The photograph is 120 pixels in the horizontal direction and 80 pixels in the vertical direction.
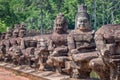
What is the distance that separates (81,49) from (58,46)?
219cm

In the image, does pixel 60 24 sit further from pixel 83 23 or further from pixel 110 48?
pixel 110 48

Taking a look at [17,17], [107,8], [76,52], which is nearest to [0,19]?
[17,17]

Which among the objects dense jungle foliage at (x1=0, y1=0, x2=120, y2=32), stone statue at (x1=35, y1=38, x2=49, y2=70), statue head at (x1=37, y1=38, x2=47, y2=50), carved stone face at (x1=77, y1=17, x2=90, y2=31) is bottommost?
stone statue at (x1=35, y1=38, x2=49, y2=70)

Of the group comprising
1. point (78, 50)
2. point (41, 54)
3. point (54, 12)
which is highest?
point (54, 12)

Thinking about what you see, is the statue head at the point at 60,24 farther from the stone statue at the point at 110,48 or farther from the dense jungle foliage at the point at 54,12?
the dense jungle foliage at the point at 54,12

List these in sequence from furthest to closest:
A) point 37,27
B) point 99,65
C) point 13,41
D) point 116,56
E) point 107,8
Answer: point 37,27 → point 107,8 → point 13,41 → point 99,65 → point 116,56

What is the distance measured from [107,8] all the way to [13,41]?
3220 cm

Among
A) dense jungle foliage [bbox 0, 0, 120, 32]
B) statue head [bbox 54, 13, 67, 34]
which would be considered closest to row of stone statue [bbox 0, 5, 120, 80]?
statue head [bbox 54, 13, 67, 34]

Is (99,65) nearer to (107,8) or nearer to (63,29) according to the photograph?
(63,29)

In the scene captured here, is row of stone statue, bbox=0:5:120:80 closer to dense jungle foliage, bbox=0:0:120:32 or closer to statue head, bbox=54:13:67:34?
statue head, bbox=54:13:67:34

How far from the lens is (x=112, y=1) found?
4934cm

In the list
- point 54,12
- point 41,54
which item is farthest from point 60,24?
point 54,12

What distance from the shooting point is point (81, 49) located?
8.62 metres

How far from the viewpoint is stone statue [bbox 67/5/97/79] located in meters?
8.21
